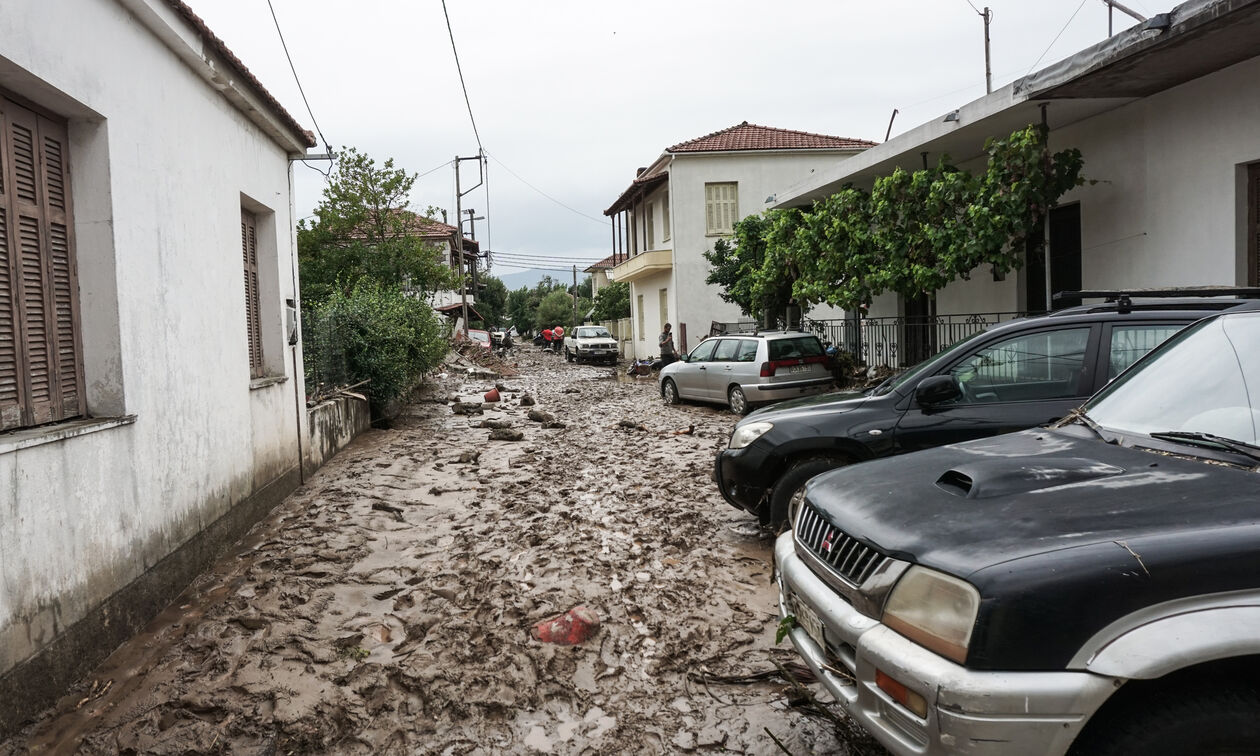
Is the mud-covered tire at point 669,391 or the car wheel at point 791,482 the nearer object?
the car wheel at point 791,482

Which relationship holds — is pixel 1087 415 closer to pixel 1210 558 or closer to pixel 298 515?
pixel 1210 558

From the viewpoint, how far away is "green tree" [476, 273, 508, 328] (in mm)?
68562

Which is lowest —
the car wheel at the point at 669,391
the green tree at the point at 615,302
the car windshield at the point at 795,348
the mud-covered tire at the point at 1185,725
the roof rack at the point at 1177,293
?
the car wheel at the point at 669,391

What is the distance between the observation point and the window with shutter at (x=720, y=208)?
2906cm

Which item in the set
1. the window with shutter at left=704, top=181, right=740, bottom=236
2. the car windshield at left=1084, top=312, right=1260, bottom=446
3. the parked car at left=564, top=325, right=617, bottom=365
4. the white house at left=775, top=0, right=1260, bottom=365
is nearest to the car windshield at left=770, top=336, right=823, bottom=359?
the white house at left=775, top=0, right=1260, bottom=365

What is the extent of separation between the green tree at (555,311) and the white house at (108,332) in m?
65.4

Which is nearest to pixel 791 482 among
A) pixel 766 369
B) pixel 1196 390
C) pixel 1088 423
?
pixel 1088 423

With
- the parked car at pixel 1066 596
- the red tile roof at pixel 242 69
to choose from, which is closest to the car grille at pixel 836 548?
the parked car at pixel 1066 596

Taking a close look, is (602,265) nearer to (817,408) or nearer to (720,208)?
(720,208)

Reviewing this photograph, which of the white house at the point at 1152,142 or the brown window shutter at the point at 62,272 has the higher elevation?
the white house at the point at 1152,142

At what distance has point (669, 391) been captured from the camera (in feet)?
58.9

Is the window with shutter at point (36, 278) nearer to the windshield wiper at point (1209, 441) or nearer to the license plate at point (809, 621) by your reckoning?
the license plate at point (809, 621)

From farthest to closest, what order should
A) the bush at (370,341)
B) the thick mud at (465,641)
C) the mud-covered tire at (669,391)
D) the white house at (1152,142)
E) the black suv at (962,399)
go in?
the mud-covered tire at (669,391), the bush at (370,341), the white house at (1152,142), the black suv at (962,399), the thick mud at (465,641)

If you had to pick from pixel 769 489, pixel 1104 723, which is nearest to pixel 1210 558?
pixel 1104 723
